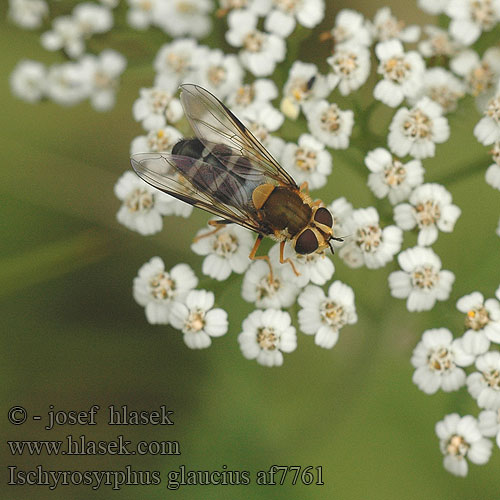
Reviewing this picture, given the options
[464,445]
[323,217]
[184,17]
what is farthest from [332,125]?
[464,445]

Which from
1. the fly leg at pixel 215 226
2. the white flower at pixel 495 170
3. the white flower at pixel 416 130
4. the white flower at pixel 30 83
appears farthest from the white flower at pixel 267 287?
the white flower at pixel 30 83

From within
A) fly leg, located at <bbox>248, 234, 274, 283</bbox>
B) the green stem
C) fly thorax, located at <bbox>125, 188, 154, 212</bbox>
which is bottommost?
fly leg, located at <bbox>248, 234, 274, 283</bbox>

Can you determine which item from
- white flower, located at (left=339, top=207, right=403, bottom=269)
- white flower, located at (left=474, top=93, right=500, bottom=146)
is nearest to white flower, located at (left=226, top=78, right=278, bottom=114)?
white flower, located at (left=339, top=207, right=403, bottom=269)

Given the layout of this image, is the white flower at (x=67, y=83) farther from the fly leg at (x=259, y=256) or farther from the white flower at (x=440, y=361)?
the white flower at (x=440, y=361)

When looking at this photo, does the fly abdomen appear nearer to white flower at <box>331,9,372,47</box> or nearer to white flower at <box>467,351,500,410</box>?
white flower at <box>331,9,372,47</box>

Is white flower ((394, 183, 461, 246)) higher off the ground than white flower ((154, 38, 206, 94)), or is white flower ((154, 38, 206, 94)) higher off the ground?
white flower ((154, 38, 206, 94))

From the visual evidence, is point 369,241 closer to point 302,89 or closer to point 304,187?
point 304,187

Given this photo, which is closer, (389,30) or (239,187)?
(239,187)
